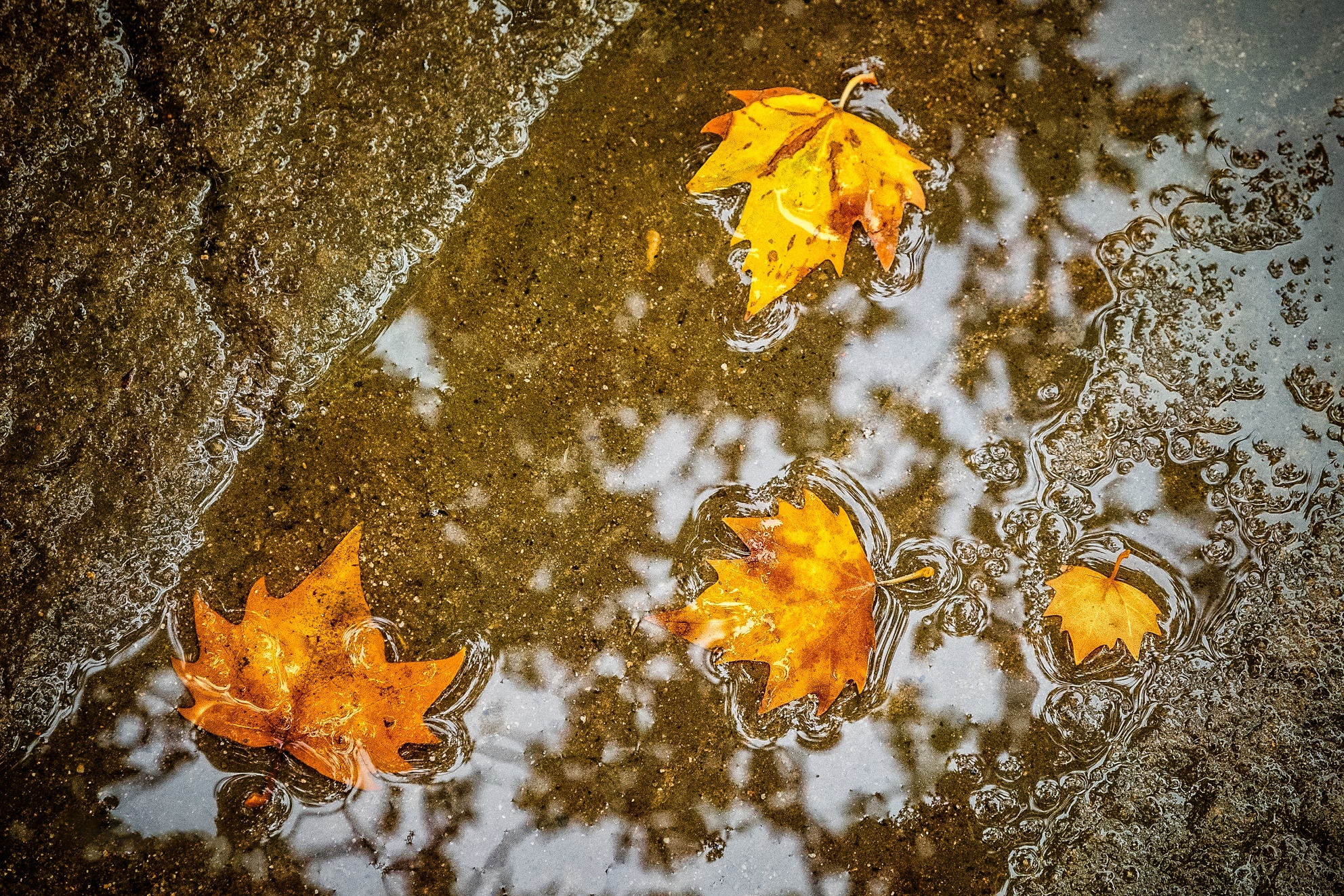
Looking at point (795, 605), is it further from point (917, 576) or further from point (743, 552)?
point (917, 576)

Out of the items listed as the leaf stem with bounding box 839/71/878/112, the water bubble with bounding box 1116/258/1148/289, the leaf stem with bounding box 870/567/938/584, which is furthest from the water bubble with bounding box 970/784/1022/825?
the leaf stem with bounding box 839/71/878/112

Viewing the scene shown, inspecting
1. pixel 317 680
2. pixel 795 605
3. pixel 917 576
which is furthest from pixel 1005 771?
pixel 317 680

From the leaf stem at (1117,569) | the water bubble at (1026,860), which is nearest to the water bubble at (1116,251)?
the leaf stem at (1117,569)

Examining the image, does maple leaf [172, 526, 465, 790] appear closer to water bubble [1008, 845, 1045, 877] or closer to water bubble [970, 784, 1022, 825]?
water bubble [970, 784, 1022, 825]

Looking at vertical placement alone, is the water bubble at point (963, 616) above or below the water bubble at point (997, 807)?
above

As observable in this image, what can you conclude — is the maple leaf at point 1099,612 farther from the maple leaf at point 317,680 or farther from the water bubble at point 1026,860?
the maple leaf at point 317,680

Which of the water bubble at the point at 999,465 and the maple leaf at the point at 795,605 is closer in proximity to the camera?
the maple leaf at the point at 795,605
